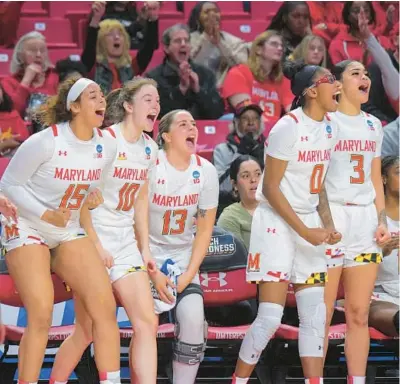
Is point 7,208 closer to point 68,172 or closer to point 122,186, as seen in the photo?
point 68,172

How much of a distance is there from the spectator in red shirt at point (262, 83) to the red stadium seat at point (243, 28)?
4.06 feet

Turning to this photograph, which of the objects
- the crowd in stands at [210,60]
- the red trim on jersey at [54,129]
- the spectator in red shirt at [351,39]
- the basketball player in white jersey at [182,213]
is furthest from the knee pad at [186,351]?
the spectator in red shirt at [351,39]

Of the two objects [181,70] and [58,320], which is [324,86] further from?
[181,70]

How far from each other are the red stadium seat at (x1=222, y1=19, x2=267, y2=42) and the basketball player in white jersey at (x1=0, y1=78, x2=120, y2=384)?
15.1ft

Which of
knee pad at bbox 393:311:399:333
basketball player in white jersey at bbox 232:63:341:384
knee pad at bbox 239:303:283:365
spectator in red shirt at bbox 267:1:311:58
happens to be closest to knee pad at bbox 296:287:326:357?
basketball player in white jersey at bbox 232:63:341:384

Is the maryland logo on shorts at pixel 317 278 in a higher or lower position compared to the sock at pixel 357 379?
higher

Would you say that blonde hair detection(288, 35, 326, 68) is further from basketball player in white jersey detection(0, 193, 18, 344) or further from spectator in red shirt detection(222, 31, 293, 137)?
basketball player in white jersey detection(0, 193, 18, 344)

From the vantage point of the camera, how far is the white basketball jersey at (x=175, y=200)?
593 cm

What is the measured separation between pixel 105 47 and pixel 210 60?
38.6 inches

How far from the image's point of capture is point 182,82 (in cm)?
859

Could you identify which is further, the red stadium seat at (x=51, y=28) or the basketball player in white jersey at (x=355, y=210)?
the red stadium seat at (x=51, y=28)

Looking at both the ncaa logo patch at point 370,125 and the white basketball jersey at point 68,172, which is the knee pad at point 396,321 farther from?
the white basketball jersey at point 68,172

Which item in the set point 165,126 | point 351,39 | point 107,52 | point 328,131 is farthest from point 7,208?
point 351,39

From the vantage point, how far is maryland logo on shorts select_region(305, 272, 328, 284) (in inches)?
230
